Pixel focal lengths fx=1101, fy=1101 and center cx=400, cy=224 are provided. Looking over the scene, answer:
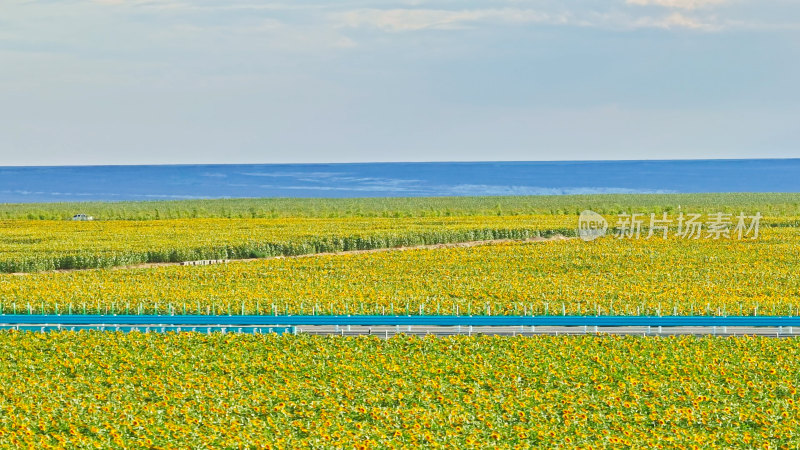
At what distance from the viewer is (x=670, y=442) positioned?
17.6m

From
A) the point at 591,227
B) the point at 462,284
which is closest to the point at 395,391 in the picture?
the point at 462,284

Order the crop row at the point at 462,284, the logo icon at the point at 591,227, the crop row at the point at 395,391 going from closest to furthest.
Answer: the crop row at the point at 395,391, the crop row at the point at 462,284, the logo icon at the point at 591,227

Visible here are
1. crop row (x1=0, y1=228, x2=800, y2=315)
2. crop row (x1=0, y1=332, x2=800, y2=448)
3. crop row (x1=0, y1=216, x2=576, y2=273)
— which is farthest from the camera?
crop row (x1=0, y1=216, x2=576, y2=273)

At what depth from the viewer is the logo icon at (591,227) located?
6929 cm

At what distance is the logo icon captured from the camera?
6929 centimetres

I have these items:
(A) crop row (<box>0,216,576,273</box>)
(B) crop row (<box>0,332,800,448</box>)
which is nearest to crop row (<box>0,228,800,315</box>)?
(A) crop row (<box>0,216,576,273</box>)

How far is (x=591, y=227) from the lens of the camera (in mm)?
73938

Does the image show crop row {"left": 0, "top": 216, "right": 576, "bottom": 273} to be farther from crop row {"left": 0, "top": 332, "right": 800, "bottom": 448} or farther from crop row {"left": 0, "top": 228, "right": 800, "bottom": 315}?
crop row {"left": 0, "top": 332, "right": 800, "bottom": 448}

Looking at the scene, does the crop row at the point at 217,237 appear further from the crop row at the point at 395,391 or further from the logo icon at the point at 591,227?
the crop row at the point at 395,391

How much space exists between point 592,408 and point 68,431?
30.1 ft

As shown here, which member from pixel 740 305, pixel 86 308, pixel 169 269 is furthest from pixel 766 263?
pixel 86 308

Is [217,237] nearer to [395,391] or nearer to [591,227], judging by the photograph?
[591,227]

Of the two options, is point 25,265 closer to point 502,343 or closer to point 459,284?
point 459,284

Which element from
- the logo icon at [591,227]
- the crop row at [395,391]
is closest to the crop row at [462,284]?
the crop row at [395,391]
